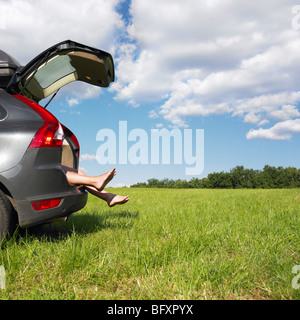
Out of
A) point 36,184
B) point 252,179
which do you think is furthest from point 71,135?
point 252,179

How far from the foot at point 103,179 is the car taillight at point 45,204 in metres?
0.52

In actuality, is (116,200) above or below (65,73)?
below

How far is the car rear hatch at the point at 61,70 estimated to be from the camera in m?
3.33

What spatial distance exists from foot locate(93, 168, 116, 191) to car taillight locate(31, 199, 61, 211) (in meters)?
0.52

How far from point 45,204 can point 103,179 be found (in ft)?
2.55

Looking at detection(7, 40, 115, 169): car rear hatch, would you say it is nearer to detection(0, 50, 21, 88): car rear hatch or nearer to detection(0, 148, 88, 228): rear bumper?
detection(0, 50, 21, 88): car rear hatch

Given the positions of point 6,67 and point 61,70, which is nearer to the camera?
point 6,67

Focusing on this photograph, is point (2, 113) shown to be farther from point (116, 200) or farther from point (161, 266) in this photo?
point (161, 266)

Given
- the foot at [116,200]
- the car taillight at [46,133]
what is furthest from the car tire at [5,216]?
the foot at [116,200]

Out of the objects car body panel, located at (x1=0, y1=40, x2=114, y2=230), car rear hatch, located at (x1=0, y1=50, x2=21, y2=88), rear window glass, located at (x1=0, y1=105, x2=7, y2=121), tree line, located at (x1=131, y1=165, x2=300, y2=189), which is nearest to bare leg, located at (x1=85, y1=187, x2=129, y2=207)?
car body panel, located at (x1=0, y1=40, x2=114, y2=230)

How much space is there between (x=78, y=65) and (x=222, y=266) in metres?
3.26

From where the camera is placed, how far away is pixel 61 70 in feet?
12.7

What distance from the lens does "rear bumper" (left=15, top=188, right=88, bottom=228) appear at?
117 inches
